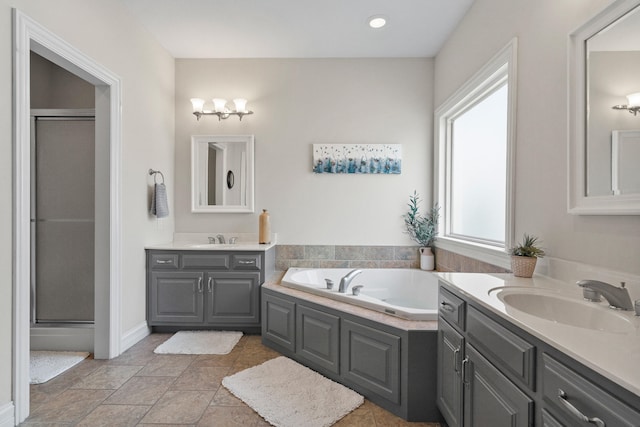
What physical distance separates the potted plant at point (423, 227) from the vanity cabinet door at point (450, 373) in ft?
5.50

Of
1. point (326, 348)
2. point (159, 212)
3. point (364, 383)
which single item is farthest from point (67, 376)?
point (364, 383)

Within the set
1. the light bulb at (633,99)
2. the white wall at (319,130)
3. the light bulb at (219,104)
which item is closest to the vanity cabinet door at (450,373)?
the light bulb at (633,99)

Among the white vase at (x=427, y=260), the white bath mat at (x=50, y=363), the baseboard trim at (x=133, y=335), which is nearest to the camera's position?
the white bath mat at (x=50, y=363)

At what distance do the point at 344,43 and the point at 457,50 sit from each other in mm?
1062

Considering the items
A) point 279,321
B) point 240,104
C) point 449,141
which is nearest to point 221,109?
point 240,104

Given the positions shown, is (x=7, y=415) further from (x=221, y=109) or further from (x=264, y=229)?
(x=221, y=109)

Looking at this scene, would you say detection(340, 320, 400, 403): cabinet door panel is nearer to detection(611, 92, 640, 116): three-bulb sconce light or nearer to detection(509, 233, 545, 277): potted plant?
detection(509, 233, 545, 277): potted plant

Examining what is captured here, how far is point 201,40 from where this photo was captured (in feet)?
11.0

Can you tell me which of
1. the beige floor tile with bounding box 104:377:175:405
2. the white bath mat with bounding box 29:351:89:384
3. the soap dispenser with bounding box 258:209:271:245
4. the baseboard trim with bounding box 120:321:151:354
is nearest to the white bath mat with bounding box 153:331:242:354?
the baseboard trim with bounding box 120:321:151:354

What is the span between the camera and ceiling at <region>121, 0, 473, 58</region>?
2.76m

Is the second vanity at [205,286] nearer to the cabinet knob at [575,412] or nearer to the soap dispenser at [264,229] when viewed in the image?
the soap dispenser at [264,229]

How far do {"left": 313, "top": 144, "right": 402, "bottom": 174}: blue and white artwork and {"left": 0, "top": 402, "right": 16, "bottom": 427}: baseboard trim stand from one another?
113 inches

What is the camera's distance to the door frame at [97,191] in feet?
5.92

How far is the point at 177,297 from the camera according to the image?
127 inches
